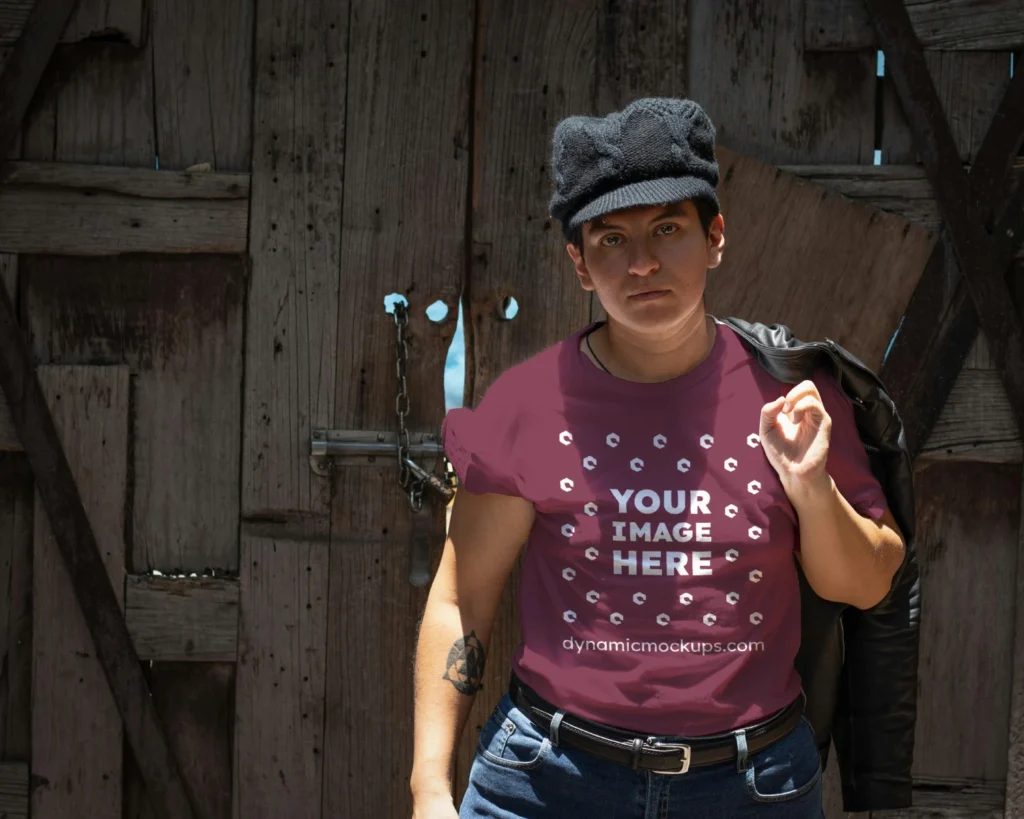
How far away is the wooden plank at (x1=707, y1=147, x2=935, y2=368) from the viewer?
8.88 ft

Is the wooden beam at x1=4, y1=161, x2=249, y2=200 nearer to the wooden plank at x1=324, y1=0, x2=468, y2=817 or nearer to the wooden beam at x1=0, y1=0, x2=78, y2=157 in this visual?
the wooden beam at x1=0, y1=0, x2=78, y2=157

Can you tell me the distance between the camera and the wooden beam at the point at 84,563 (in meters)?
2.78

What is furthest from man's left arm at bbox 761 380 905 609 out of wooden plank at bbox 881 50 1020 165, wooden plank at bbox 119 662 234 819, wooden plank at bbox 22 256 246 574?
wooden plank at bbox 119 662 234 819

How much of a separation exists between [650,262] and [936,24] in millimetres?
1269

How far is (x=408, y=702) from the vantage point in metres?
2.85

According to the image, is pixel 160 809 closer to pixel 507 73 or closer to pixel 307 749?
pixel 307 749

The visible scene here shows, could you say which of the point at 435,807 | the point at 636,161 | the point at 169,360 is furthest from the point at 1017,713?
the point at 169,360

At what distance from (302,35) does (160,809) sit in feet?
6.29

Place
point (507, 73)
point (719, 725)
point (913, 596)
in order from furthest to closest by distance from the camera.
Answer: point (507, 73) < point (913, 596) < point (719, 725)

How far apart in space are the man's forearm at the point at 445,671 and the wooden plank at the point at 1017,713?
1404mm

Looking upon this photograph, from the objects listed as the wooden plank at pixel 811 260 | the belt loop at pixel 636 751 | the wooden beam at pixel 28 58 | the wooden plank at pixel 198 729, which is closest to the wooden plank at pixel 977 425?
the wooden plank at pixel 811 260

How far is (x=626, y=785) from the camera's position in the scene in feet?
6.21

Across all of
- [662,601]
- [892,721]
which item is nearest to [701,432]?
[662,601]

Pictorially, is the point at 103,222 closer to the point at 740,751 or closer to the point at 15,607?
the point at 15,607
